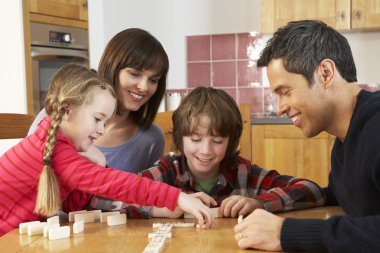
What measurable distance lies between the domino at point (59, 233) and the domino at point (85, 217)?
15 cm

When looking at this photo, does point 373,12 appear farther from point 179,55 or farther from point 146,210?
point 146,210

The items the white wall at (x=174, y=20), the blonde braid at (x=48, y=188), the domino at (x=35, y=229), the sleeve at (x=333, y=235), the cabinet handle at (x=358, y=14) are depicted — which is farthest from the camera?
the white wall at (x=174, y=20)

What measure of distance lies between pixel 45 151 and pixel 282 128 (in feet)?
8.39

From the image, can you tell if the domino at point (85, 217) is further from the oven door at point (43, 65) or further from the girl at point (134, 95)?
the oven door at point (43, 65)

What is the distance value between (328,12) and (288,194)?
265 centimetres

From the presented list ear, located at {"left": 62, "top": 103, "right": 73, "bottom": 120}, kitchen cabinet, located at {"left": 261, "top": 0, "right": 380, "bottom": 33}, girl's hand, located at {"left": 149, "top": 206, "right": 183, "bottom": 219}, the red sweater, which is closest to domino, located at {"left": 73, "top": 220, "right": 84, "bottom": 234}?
the red sweater

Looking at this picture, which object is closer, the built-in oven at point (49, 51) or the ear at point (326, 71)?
the ear at point (326, 71)

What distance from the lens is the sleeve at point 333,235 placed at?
100cm

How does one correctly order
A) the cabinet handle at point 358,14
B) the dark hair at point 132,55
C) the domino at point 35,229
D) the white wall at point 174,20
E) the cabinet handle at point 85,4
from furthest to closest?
the white wall at point 174,20, the cabinet handle at point 85,4, the cabinet handle at point 358,14, the dark hair at point 132,55, the domino at point 35,229

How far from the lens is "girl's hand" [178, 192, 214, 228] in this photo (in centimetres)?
129

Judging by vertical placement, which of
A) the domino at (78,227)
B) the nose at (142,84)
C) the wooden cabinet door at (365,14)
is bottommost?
the domino at (78,227)

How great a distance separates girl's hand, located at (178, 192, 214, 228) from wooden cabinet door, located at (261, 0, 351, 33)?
283cm

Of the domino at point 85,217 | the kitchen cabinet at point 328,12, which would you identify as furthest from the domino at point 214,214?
the kitchen cabinet at point 328,12

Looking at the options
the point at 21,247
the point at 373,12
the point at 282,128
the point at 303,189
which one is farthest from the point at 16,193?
the point at 373,12
